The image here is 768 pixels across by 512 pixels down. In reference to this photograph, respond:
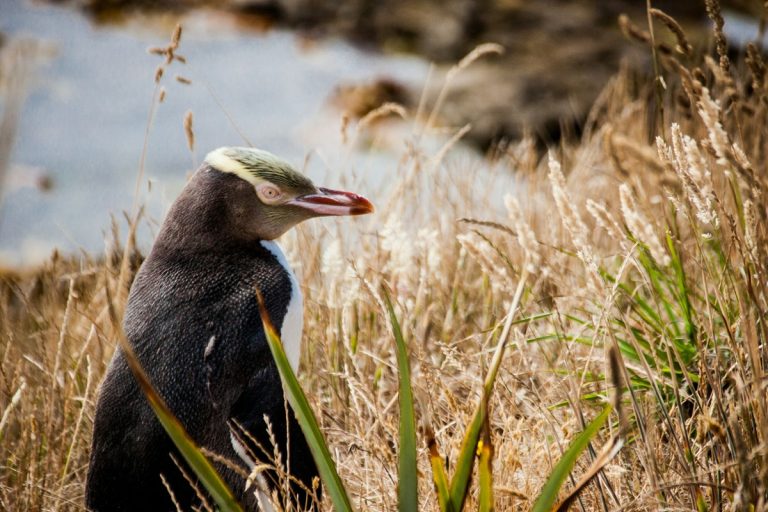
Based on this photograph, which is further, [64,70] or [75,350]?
[64,70]

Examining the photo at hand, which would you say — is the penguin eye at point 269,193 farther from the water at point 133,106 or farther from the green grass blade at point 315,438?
the water at point 133,106

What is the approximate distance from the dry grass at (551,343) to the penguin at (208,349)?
4.6 inches

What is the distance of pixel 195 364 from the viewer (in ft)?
4.56

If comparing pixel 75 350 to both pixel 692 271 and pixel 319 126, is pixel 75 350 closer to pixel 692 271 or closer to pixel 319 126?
pixel 692 271

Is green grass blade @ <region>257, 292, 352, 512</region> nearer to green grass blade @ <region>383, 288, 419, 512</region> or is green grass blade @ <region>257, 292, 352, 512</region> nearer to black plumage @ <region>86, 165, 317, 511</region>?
green grass blade @ <region>383, 288, 419, 512</region>

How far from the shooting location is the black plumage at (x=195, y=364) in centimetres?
137

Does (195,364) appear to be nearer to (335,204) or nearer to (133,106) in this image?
(335,204)

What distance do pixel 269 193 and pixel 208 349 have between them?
333mm

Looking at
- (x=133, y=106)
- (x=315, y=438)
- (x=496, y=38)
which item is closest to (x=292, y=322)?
(x=315, y=438)

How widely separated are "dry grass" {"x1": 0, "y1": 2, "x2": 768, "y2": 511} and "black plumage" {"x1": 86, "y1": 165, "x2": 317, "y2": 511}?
0.12 meters

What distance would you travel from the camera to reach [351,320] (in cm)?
214

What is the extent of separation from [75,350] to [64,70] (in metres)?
5.27

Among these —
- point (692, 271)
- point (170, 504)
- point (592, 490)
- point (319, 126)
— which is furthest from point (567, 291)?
point (319, 126)

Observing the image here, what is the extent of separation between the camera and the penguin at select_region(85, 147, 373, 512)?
1371mm
